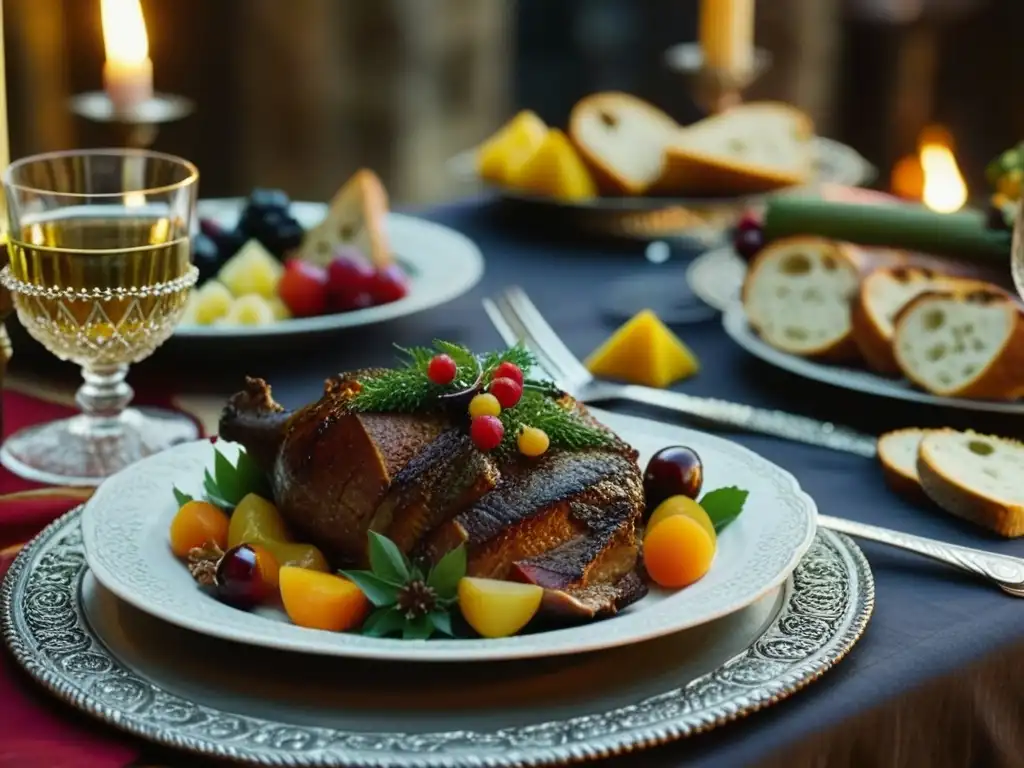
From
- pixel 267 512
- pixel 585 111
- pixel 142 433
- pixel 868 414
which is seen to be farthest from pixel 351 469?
pixel 585 111

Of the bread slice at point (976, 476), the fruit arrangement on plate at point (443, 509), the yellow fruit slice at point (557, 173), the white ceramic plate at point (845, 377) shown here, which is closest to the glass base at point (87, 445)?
the fruit arrangement on plate at point (443, 509)

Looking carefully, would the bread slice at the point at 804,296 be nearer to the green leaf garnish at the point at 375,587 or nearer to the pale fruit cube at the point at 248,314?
the pale fruit cube at the point at 248,314

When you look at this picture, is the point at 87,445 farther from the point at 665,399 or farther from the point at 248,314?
the point at 665,399

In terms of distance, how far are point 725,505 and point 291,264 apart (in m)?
1.12

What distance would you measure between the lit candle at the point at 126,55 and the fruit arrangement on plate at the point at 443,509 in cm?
107

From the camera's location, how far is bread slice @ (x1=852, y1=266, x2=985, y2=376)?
2252 mm

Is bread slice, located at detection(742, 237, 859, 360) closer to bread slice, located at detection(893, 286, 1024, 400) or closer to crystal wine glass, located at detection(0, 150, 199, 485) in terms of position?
bread slice, located at detection(893, 286, 1024, 400)

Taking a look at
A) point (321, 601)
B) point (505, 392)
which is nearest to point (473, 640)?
point (321, 601)

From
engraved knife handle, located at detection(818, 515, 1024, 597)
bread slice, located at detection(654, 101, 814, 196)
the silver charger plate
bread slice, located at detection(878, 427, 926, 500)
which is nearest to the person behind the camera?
the silver charger plate

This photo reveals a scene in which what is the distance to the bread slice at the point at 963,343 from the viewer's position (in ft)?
6.86

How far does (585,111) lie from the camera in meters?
3.32

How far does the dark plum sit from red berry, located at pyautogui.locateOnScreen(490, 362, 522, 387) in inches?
7.1

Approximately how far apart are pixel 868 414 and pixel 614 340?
1.34 ft

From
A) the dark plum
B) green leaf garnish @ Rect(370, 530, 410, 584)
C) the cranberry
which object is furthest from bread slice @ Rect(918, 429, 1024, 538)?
the cranberry
